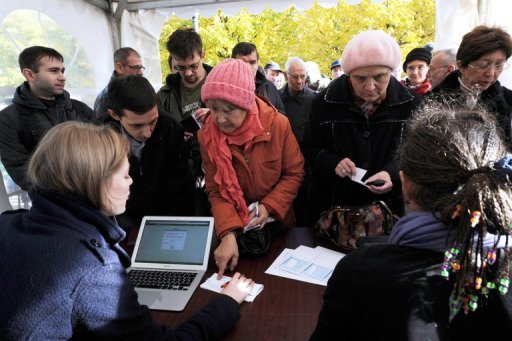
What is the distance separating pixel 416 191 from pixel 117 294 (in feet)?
2.61

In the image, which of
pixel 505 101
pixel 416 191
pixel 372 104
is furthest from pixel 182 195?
pixel 505 101

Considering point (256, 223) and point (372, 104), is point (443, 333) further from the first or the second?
point (372, 104)

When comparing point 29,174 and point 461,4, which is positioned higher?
point 461,4

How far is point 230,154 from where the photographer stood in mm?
1851

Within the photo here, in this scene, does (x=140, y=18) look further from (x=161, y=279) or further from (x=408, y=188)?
(x=408, y=188)

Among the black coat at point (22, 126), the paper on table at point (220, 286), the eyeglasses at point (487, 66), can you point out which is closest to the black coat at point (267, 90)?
the black coat at point (22, 126)

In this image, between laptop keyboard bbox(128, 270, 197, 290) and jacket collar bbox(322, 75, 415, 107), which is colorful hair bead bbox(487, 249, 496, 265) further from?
jacket collar bbox(322, 75, 415, 107)

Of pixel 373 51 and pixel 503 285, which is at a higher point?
pixel 373 51

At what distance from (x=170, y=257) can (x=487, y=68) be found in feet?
6.62

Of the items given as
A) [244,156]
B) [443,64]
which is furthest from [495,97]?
[244,156]

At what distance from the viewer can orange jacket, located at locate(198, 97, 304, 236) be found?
6.07 feet

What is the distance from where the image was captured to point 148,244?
1.59 metres

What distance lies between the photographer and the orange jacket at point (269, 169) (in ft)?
6.07

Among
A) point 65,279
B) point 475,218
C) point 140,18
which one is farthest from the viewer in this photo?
point 140,18
